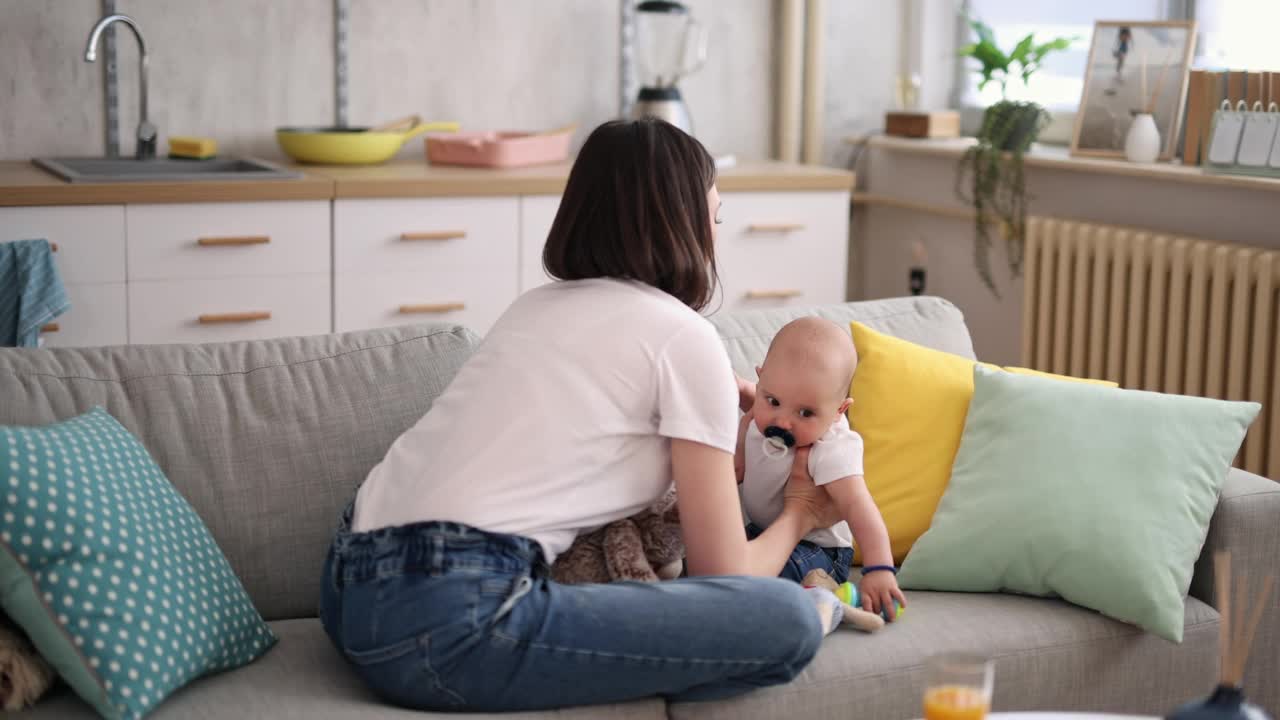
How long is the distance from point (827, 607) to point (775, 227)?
2.20 m

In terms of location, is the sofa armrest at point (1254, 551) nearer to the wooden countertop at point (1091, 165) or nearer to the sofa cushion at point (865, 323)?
the sofa cushion at point (865, 323)

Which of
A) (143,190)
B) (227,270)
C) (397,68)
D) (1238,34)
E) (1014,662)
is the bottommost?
(1014,662)

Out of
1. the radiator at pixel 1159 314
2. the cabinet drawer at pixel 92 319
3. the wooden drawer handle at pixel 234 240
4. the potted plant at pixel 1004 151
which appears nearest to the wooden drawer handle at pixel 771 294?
the potted plant at pixel 1004 151

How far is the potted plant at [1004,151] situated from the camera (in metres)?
3.80

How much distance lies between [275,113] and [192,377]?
2171mm

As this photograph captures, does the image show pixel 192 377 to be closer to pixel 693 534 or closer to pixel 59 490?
pixel 59 490

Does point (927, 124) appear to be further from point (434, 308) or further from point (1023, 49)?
point (434, 308)

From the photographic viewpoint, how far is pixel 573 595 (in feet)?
5.37

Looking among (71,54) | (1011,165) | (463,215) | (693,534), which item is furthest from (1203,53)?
(71,54)

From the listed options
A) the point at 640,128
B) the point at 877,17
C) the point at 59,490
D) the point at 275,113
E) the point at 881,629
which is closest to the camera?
the point at 59,490

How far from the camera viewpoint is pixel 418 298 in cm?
359

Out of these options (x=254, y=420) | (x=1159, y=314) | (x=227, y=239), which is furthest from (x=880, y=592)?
(x=227, y=239)

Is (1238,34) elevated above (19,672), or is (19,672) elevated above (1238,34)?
(1238,34)

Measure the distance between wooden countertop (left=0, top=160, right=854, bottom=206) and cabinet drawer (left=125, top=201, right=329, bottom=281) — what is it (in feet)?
0.10
